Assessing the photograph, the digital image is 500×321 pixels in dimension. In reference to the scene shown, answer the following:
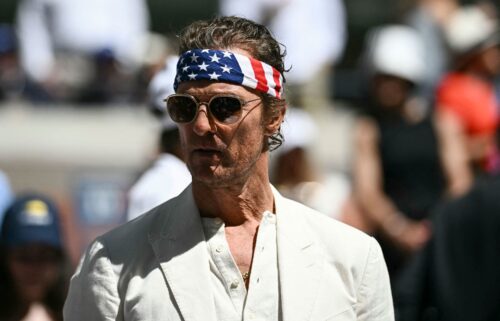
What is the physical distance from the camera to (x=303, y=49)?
38.6 ft

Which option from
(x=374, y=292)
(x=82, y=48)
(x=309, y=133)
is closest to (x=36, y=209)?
(x=374, y=292)

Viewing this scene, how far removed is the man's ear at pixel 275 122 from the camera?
14.6 ft

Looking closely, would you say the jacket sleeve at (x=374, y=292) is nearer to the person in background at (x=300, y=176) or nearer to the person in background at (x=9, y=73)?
the person in background at (x=300, y=176)

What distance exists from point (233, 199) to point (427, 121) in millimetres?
4457

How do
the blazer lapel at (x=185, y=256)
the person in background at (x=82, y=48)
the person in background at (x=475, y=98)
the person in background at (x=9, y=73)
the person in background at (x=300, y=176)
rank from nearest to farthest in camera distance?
the blazer lapel at (x=185, y=256) → the person in background at (x=300, y=176) → the person in background at (x=475, y=98) → the person in background at (x=82, y=48) → the person in background at (x=9, y=73)

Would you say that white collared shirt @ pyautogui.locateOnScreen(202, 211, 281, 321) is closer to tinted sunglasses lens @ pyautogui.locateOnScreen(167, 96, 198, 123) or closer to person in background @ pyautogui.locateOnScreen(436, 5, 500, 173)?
tinted sunglasses lens @ pyautogui.locateOnScreen(167, 96, 198, 123)

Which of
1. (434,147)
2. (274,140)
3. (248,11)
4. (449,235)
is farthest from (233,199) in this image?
(248,11)

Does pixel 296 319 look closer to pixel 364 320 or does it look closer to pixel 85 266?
pixel 364 320

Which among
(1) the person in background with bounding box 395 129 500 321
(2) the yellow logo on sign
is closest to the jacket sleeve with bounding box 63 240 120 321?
(1) the person in background with bounding box 395 129 500 321

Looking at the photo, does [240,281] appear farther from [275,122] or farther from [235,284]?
[275,122]

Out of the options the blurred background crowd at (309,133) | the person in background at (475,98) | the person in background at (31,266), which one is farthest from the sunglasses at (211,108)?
the person in background at (475,98)

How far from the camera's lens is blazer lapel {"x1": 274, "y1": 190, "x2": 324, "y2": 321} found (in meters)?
4.24

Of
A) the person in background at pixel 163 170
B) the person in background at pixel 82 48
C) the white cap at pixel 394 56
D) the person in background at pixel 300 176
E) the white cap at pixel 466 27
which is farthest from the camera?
the person in background at pixel 82 48

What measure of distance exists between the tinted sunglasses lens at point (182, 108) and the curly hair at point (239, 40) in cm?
18
